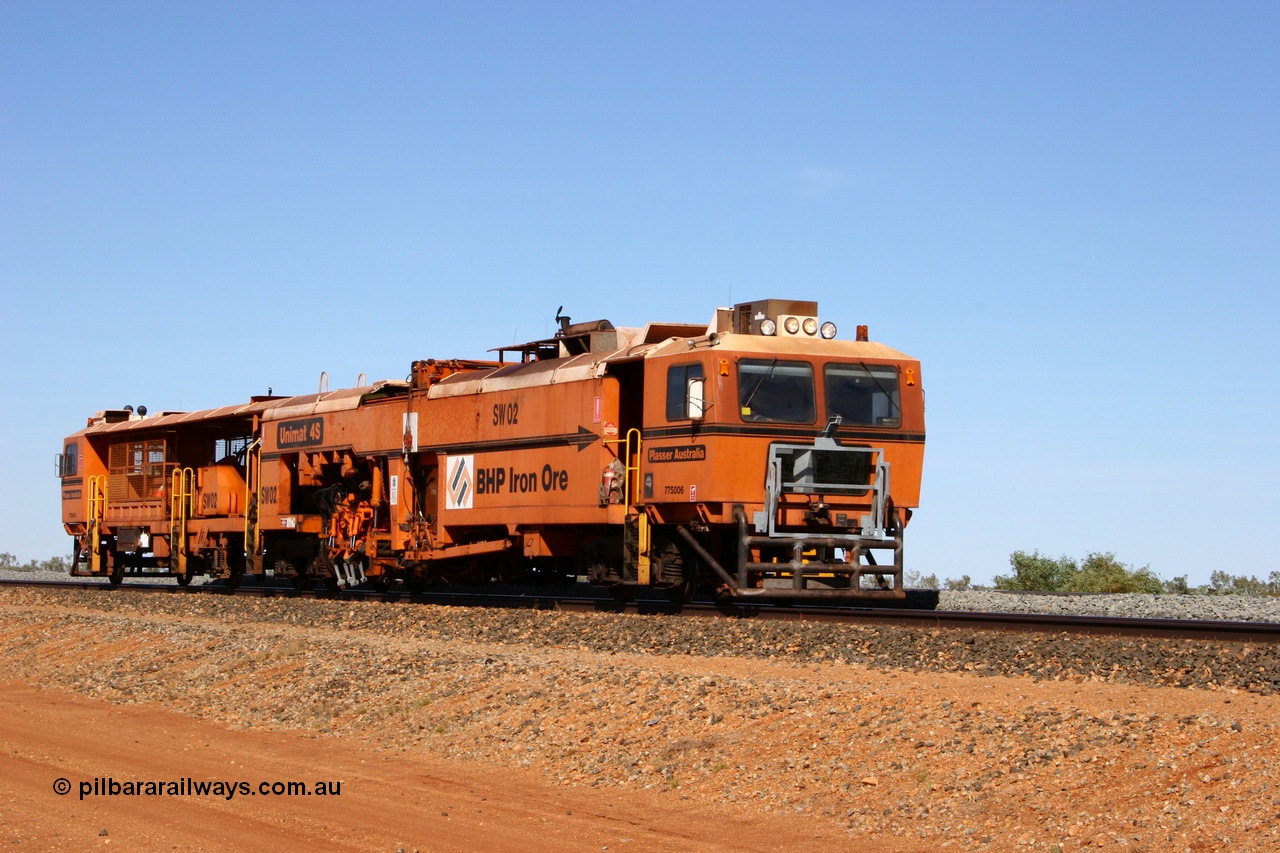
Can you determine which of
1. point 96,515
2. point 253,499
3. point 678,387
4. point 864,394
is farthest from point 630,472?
point 96,515

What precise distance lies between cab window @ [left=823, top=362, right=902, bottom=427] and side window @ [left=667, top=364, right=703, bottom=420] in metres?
1.60

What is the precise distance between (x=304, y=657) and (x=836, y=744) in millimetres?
7627

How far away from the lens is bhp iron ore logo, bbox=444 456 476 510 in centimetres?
2058

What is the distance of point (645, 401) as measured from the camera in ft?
55.8

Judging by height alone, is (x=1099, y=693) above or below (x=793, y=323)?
below

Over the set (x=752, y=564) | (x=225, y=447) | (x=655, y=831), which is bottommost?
(x=655, y=831)

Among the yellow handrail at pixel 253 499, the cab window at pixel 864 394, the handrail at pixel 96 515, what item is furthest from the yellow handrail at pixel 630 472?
the handrail at pixel 96 515

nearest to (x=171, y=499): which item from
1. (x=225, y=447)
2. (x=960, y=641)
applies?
(x=225, y=447)

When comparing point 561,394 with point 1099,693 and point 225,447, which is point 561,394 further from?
point 225,447

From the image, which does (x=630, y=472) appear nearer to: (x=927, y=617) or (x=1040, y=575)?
(x=927, y=617)

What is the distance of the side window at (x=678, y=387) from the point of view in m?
16.3

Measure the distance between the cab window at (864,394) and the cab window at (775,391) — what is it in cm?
28

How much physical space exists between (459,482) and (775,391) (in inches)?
247

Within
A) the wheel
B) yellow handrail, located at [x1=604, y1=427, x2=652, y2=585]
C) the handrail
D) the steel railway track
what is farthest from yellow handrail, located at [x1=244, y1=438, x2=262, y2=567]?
yellow handrail, located at [x1=604, y1=427, x2=652, y2=585]
